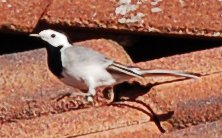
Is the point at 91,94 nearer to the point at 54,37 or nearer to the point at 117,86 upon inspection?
the point at 117,86

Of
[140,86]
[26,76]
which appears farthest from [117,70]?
[26,76]

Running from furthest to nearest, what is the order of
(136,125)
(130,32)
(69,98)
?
(130,32), (69,98), (136,125)

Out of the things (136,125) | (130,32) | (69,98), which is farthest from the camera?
(130,32)

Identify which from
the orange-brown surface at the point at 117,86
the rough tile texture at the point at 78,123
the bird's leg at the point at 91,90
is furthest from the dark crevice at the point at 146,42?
the rough tile texture at the point at 78,123

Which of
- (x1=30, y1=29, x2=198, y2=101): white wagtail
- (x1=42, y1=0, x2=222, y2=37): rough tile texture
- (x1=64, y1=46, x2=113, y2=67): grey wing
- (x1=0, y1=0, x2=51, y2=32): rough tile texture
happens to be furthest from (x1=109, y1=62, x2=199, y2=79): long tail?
(x1=0, y1=0, x2=51, y2=32): rough tile texture

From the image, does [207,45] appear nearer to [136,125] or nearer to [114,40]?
[114,40]

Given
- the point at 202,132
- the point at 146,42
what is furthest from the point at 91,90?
the point at 202,132
